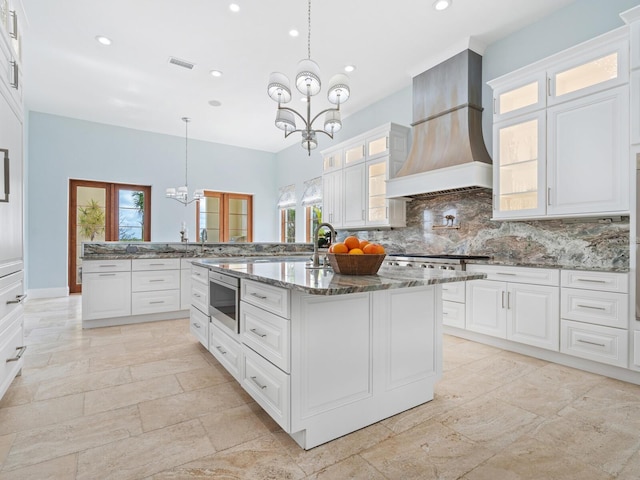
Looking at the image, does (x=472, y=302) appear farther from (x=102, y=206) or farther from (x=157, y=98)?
(x=102, y=206)

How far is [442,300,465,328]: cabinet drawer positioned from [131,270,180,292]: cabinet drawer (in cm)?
336

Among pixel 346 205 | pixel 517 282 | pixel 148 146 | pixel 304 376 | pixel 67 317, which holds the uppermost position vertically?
pixel 148 146

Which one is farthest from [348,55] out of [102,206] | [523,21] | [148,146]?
[102,206]

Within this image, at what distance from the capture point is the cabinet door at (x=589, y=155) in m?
2.65

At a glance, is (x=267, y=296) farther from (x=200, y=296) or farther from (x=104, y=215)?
(x=104, y=215)

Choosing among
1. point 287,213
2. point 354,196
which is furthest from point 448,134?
point 287,213

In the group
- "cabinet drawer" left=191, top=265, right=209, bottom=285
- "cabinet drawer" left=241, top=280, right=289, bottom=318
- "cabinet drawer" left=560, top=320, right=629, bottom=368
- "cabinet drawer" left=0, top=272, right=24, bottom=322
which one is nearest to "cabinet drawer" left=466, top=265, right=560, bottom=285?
"cabinet drawer" left=560, top=320, right=629, bottom=368

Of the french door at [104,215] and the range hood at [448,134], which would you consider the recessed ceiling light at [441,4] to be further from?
the french door at [104,215]

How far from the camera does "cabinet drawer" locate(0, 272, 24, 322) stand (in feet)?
6.78

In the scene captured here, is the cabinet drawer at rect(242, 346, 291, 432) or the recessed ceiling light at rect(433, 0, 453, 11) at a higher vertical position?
the recessed ceiling light at rect(433, 0, 453, 11)

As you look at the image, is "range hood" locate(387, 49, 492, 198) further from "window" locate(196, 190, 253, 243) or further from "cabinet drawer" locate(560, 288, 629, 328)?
"window" locate(196, 190, 253, 243)

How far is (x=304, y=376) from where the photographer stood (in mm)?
1682

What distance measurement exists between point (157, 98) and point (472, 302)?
17.8 feet

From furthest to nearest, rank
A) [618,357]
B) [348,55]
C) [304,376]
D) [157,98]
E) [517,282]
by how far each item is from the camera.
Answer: [157,98], [348,55], [517,282], [618,357], [304,376]
